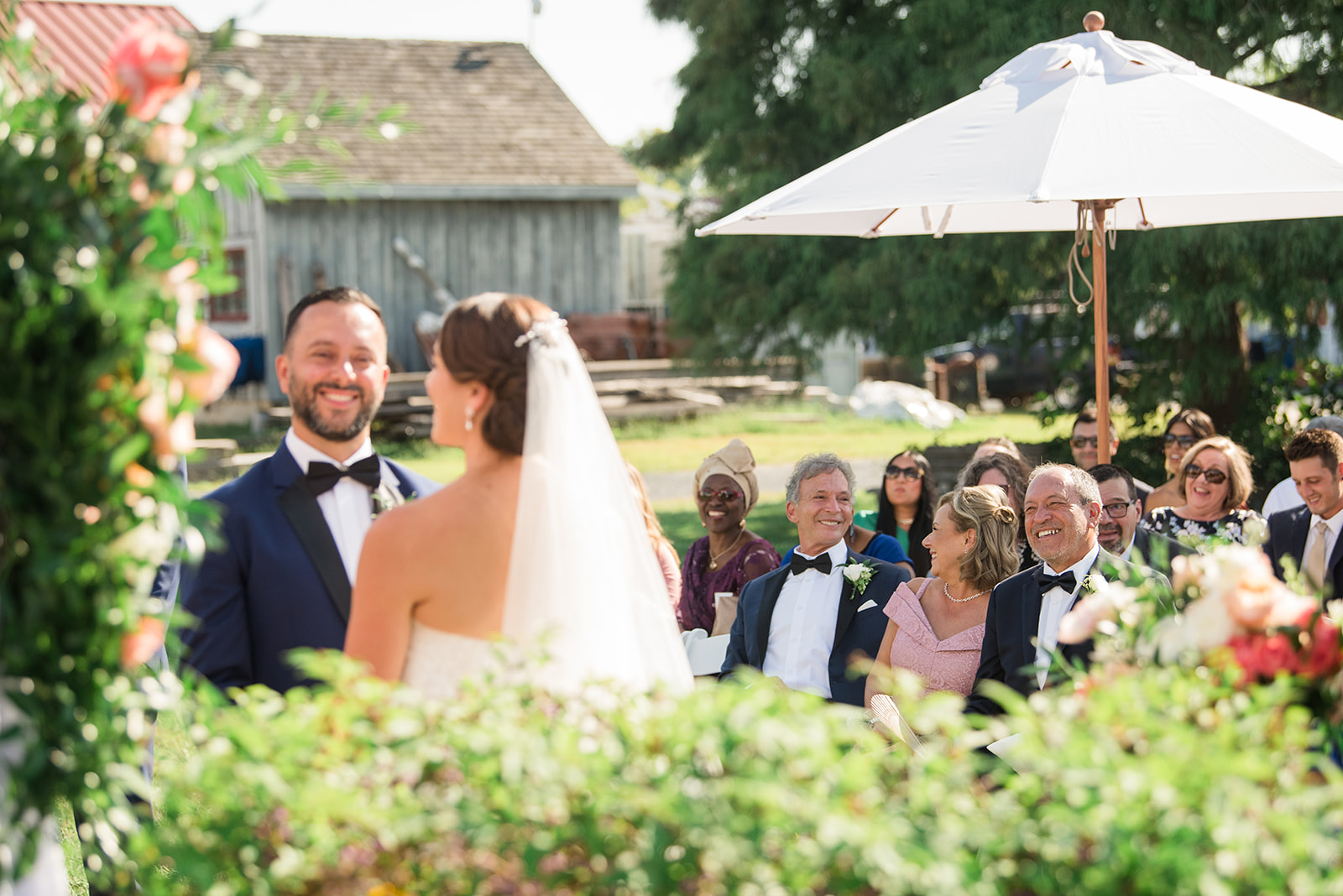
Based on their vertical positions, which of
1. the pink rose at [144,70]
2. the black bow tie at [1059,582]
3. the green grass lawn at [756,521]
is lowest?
the green grass lawn at [756,521]

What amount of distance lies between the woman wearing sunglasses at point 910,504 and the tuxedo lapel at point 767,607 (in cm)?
159

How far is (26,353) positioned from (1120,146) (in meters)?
3.64

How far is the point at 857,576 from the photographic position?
4492 millimetres

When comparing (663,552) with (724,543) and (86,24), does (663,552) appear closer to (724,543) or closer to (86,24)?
(724,543)

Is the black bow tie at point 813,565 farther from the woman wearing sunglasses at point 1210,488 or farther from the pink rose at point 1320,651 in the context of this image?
the pink rose at point 1320,651

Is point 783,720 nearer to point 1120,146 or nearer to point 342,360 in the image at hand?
point 342,360

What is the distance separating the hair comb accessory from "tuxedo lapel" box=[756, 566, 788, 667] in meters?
2.12

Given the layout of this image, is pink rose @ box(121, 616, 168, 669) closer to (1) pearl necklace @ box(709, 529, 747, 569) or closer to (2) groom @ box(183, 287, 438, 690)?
(2) groom @ box(183, 287, 438, 690)

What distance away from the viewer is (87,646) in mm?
1986

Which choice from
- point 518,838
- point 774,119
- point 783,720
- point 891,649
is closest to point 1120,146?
point 891,649

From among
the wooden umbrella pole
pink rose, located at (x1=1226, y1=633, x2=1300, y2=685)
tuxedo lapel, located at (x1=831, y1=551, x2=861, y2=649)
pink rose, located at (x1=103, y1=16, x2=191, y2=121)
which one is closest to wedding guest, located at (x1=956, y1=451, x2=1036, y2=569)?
the wooden umbrella pole

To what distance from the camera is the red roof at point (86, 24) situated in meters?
16.8

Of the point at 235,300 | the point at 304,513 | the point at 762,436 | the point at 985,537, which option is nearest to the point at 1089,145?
the point at 985,537

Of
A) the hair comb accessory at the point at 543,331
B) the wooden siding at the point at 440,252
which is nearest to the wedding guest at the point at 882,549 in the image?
the hair comb accessory at the point at 543,331
